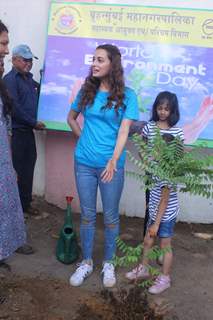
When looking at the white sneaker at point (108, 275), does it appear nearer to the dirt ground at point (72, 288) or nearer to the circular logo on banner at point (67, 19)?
the dirt ground at point (72, 288)

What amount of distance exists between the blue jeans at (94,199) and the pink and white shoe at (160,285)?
0.41 m

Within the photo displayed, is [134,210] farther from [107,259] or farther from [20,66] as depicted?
[20,66]

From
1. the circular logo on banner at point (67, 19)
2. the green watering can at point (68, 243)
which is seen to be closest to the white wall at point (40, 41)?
the circular logo on banner at point (67, 19)

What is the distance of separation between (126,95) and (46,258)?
161 centimetres

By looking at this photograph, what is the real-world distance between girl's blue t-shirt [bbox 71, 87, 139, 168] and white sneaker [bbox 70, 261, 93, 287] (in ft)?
2.70

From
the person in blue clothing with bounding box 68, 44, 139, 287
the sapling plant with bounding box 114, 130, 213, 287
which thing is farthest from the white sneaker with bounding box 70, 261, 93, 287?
the sapling plant with bounding box 114, 130, 213, 287

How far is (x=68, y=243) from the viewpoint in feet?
13.4

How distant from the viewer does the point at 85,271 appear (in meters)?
3.82

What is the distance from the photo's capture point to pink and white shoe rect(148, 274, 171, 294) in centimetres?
363

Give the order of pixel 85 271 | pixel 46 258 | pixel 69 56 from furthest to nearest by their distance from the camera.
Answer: pixel 69 56
pixel 46 258
pixel 85 271

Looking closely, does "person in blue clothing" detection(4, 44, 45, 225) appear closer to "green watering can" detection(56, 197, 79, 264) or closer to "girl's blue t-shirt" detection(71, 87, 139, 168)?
"green watering can" detection(56, 197, 79, 264)

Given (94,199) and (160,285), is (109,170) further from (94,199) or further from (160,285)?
(160,285)

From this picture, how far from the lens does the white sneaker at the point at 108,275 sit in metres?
3.71

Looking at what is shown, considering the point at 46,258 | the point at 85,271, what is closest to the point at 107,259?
the point at 85,271
